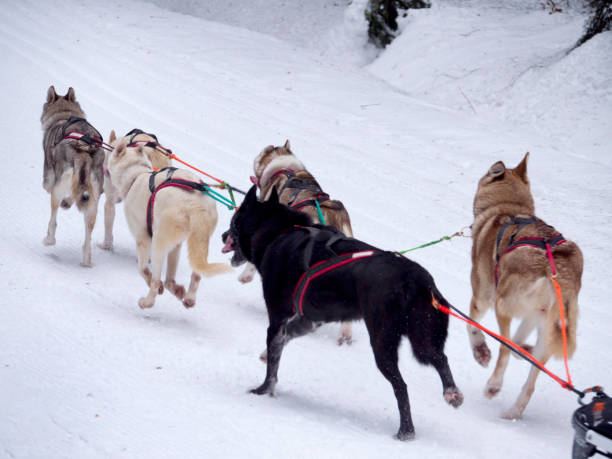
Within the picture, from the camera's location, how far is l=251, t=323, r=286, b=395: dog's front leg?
367cm

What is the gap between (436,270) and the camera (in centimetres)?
623

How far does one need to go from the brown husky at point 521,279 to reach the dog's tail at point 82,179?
148 inches

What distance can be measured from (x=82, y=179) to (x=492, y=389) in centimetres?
427

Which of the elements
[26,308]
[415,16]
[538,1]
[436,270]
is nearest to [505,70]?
[415,16]

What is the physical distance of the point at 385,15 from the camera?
17.1 m

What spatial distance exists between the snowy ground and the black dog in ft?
1.28

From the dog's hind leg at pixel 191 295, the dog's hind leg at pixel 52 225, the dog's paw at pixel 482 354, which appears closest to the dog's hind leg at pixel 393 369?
the dog's paw at pixel 482 354

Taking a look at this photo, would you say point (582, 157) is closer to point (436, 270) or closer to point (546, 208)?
point (546, 208)

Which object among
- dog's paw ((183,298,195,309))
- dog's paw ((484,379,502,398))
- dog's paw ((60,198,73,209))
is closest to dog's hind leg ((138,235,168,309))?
dog's paw ((183,298,195,309))

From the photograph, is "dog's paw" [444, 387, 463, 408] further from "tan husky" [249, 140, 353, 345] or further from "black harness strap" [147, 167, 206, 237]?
"black harness strap" [147, 167, 206, 237]

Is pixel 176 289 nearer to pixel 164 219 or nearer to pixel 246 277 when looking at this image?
pixel 164 219

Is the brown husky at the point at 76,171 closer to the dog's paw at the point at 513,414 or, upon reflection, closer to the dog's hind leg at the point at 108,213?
the dog's hind leg at the point at 108,213

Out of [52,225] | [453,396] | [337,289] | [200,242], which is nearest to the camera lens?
[453,396]

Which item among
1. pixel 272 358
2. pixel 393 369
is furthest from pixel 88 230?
pixel 393 369
